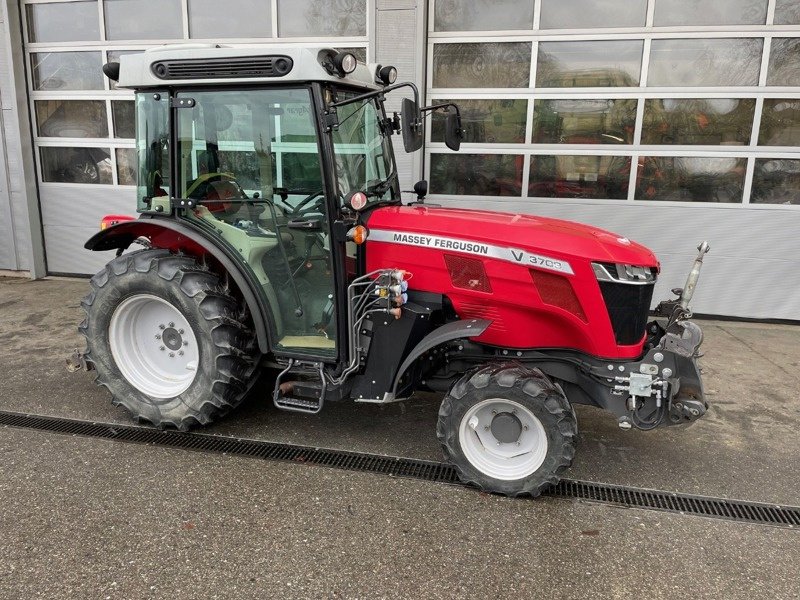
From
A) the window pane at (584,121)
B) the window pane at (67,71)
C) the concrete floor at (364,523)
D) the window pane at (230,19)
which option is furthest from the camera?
the window pane at (67,71)

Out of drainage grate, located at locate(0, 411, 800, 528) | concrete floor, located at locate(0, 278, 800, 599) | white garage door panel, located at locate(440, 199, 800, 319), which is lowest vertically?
drainage grate, located at locate(0, 411, 800, 528)

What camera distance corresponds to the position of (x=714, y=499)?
3.16 m

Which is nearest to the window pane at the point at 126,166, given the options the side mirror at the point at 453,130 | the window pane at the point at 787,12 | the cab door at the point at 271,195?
the cab door at the point at 271,195

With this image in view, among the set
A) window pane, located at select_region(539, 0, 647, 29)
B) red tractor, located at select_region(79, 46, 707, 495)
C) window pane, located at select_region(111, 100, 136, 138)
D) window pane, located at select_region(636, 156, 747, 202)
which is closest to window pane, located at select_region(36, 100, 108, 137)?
window pane, located at select_region(111, 100, 136, 138)

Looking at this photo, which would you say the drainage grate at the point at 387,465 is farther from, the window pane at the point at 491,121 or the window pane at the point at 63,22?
the window pane at the point at 63,22

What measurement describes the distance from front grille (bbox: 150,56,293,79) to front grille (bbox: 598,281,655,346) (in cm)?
200

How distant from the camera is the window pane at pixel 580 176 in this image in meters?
6.45

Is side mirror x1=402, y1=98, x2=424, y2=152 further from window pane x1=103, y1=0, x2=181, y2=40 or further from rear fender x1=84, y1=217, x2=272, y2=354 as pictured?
window pane x1=103, y1=0, x2=181, y2=40

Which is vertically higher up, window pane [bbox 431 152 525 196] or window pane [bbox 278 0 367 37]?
window pane [bbox 278 0 367 37]

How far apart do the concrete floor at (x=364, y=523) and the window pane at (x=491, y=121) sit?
3.59m

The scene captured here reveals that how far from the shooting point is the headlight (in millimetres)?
3029

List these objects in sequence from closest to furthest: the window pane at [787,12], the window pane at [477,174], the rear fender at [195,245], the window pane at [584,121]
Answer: the rear fender at [195,245] → the window pane at [787,12] → the window pane at [584,121] → the window pane at [477,174]

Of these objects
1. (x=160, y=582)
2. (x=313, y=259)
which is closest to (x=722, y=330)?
(x=313, y=259)

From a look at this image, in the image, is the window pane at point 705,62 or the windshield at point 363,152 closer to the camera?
the windshield at point 363,152
